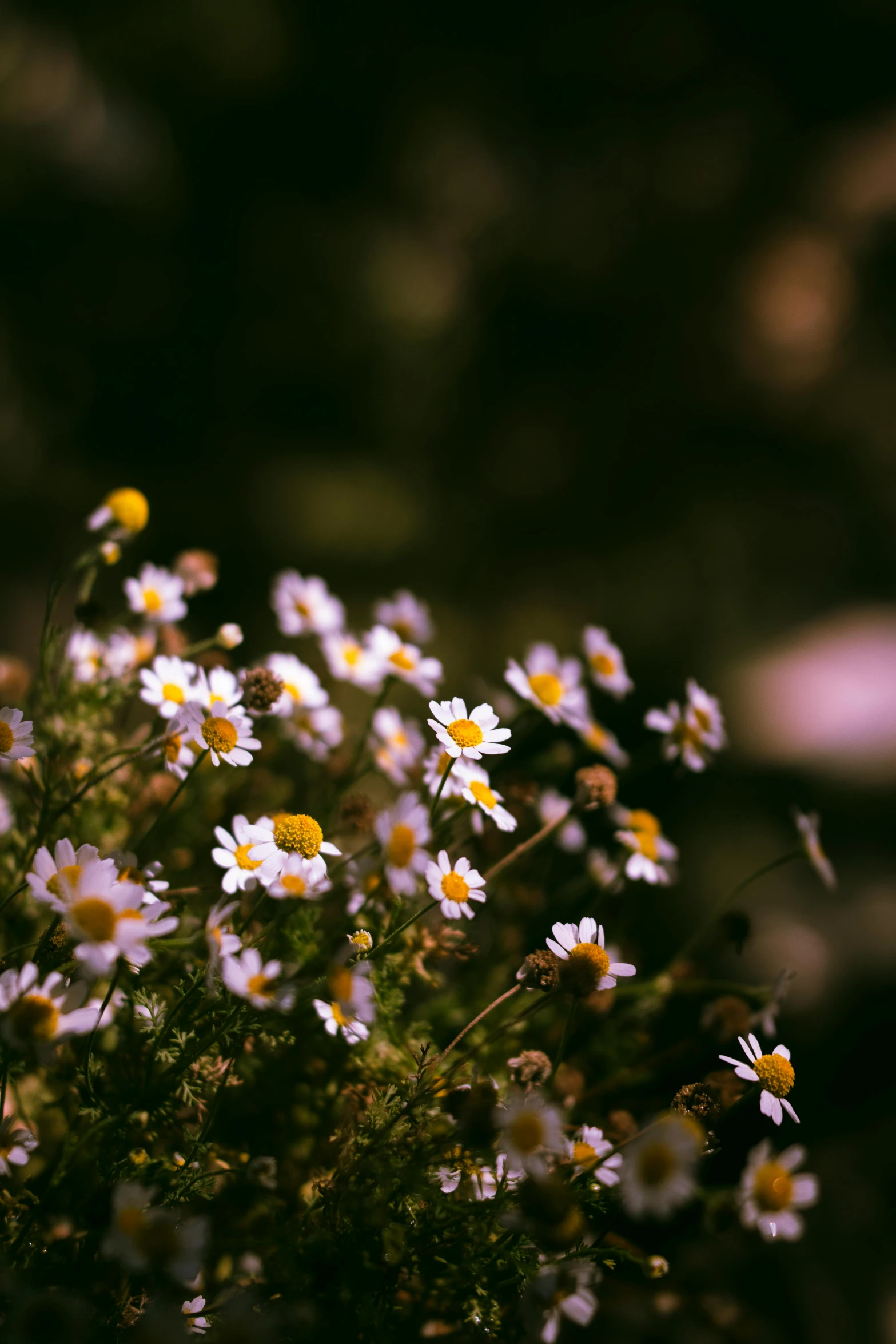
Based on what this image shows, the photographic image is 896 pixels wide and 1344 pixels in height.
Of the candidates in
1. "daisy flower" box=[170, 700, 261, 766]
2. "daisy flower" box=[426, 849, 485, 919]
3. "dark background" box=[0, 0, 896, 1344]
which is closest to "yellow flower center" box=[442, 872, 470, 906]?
"daisy flower" box=[426, 849, 485, 919]

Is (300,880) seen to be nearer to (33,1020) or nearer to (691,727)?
(33,1020)

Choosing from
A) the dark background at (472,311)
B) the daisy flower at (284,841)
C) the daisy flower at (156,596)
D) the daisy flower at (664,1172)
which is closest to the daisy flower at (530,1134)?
the daisy flower at (664,1172)

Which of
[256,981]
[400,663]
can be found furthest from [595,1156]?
[400,663]

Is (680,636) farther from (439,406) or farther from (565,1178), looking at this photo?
(565,1178)

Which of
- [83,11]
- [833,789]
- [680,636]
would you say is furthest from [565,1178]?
[83,11]

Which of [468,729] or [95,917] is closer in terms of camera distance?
[95,917]

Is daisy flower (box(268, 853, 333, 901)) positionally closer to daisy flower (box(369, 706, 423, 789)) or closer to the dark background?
daisy flower (box(369, 706, 423, 789))

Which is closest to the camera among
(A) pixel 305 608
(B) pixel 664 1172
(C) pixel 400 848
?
(B) pixel 664 1172

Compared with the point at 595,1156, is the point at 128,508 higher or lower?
higher

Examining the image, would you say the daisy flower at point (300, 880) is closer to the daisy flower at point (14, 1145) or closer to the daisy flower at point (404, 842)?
the daisy flower at point (404, 842)
